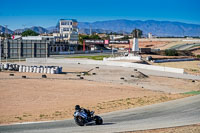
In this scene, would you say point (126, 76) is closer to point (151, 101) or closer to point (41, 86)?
point (41, 86)

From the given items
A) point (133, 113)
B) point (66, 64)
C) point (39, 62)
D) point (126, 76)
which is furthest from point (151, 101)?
point (39, 62)

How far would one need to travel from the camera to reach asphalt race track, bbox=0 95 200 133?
1969 centimetres

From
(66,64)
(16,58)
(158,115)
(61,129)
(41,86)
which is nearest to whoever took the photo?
(61,129)

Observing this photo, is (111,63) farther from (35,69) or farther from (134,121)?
(134,121)

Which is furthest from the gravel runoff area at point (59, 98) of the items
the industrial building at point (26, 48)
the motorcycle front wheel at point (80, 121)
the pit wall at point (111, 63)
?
the industrial building at point (26, 48)

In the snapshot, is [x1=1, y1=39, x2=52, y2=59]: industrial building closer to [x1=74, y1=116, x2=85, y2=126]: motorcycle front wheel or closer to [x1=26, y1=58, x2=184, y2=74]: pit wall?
[x1=26, y1=58, x2=184, y2=74]: pit wall

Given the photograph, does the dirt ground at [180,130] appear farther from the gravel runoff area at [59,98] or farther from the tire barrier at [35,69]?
the tire barrier at [35,69]

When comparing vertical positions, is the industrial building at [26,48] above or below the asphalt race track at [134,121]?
above

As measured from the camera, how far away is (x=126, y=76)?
54188 millimetres

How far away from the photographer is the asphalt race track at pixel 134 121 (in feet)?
64.6

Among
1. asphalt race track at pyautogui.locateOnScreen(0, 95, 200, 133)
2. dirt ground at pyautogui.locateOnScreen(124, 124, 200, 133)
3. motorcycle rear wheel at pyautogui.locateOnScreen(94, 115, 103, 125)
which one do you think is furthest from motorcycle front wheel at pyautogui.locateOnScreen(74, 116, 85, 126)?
Result: dirt ground at pyautogui.locateOnScreen(124, 124, 200, 133)

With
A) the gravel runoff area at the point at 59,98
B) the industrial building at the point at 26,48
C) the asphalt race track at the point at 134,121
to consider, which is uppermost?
the industrial building at the point at 26,48

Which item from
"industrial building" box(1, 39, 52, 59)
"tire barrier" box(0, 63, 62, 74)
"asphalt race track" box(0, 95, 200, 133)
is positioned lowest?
"asphalt race track" box(0, 95, 200, 133)

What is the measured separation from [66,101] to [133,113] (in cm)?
784
